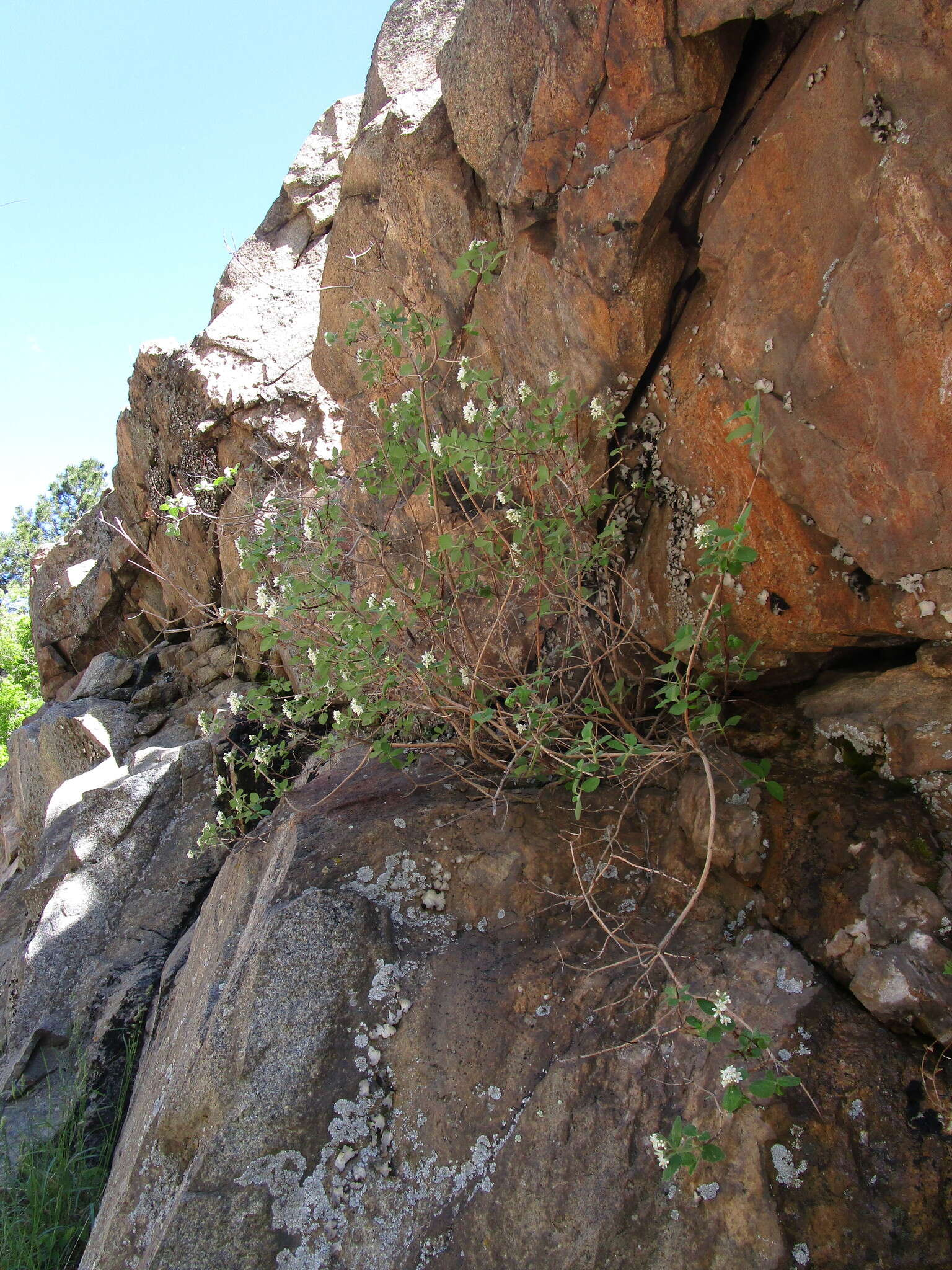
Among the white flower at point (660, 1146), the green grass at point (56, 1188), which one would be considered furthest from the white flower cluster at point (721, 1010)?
the green grass at point (56, 1188)

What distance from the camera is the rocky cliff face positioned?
196 centimetres

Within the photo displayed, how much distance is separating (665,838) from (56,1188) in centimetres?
286

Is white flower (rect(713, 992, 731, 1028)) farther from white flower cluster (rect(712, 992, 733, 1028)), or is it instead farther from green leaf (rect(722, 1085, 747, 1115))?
green leaf (rect(722, 1085, 747, 1115))

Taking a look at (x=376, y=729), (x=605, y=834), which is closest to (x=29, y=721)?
(x=376, y=729)

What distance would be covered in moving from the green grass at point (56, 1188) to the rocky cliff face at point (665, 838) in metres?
0.47

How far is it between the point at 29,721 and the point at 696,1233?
26.6ft

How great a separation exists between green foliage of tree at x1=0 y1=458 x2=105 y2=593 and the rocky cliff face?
36735mm

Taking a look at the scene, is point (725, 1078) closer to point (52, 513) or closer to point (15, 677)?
point (15, 677)

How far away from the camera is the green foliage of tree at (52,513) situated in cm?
3559

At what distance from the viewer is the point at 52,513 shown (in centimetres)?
3719

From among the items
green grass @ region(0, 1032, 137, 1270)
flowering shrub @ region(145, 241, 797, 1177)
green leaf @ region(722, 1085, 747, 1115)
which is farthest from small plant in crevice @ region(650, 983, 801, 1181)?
green grass @ region(0, 1032, 137, 1270)

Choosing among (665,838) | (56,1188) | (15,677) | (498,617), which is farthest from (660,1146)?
(15,677)

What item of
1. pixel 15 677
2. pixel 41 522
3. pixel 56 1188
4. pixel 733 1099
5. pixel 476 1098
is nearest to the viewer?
pixel 733 1099

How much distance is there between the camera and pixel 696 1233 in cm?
188
